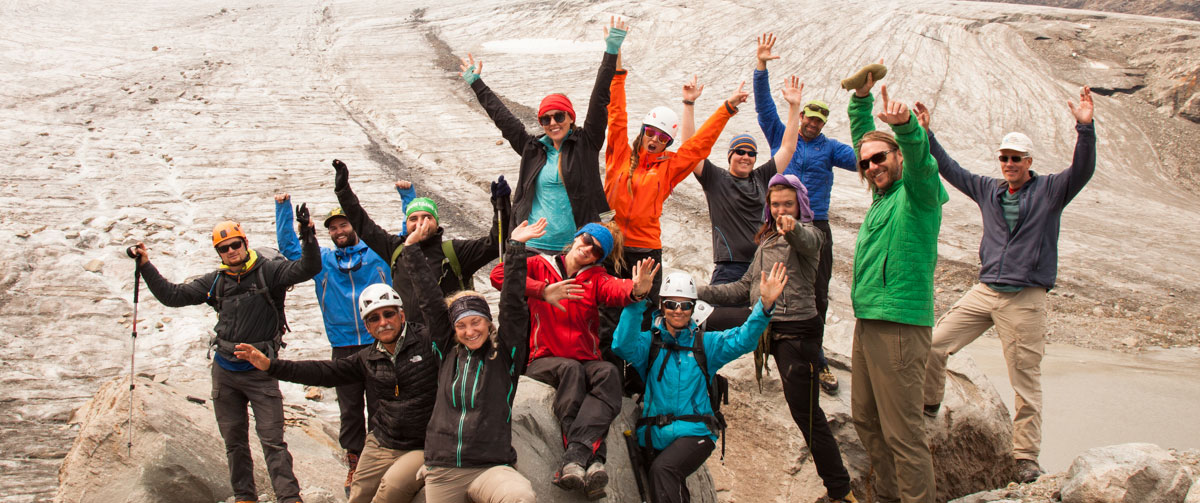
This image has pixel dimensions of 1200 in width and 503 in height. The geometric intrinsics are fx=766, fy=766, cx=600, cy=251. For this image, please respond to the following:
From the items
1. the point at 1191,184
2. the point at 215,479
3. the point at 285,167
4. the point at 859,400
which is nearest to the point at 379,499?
the point at 215,479

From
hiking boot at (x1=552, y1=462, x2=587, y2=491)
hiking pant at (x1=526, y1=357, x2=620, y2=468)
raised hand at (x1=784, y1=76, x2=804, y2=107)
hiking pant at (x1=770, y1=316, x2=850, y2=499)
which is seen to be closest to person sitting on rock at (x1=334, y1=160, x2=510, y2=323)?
hiking pant at (x1=526, y1=357, x2=620, y2=468)

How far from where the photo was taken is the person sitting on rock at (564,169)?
5.11 meters

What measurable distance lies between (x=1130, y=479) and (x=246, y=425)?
203 inches

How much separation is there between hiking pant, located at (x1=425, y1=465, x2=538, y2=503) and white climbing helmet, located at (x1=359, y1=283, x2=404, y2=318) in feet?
3.18

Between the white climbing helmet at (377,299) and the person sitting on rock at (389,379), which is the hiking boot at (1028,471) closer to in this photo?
the person sitting on rock at (389,379)

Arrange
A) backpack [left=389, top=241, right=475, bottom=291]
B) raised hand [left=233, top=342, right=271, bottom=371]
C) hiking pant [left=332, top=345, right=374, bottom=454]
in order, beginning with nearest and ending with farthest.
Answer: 1. raised hand [left=233, top=342, right=271, bottom=371]
2. backpack [left=389, top=241, right=475, bottom=291]
3. hiking pant [left=332, top=345, right=374, bottom=454]

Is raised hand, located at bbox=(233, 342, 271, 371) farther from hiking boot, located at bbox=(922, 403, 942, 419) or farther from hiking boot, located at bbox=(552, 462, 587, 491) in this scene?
hiking boot, located at bbox=(922, 403, 942, 419)

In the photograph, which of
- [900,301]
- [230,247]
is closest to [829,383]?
[900,301]

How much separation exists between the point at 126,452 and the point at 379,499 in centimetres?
183

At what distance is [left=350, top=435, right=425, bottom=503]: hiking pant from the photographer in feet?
13.3

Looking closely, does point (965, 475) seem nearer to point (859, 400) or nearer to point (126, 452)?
point (859, 400)

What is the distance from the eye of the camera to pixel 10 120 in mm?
12883

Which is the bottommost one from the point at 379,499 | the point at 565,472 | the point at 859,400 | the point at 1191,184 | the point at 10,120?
the point at 379,499

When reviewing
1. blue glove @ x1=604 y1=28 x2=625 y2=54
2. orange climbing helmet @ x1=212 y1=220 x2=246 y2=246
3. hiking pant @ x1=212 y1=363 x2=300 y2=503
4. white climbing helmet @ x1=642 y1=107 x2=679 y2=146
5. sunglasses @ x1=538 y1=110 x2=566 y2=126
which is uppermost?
blue glove @ x1=604 y1=28 x2=625 y2=54
